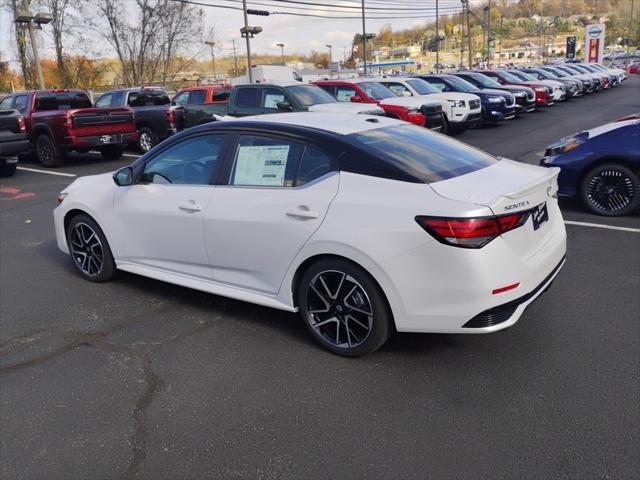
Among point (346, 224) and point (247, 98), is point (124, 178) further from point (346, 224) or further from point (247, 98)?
point (247, 98)

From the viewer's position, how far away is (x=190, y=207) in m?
4.26

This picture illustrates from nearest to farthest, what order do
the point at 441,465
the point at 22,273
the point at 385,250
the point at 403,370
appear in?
1. the point at 441,465
2. the point at 385,250
3. the point at 403,370
4. the point at 22,273

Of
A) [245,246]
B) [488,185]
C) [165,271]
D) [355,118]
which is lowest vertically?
[165,271]

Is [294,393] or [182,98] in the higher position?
[182,98]

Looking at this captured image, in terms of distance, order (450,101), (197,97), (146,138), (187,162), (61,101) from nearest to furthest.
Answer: (187,162), (61,101), (146,138), (197,97), (450,101)

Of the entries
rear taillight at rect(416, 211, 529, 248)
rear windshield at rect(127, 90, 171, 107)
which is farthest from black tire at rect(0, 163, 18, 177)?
rear taillight at rect(416, 211, 529, 248)

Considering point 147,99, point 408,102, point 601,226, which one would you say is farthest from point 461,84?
point 601,226

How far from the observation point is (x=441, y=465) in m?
2.69

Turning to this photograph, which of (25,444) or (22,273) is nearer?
(25,444)

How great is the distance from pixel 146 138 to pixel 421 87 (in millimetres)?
8516

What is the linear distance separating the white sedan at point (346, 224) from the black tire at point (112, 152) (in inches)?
411

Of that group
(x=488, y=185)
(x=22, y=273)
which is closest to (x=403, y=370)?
(x=488, y=185)

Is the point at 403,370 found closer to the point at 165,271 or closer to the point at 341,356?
the point at 341,356

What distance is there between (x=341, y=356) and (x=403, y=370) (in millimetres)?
437
